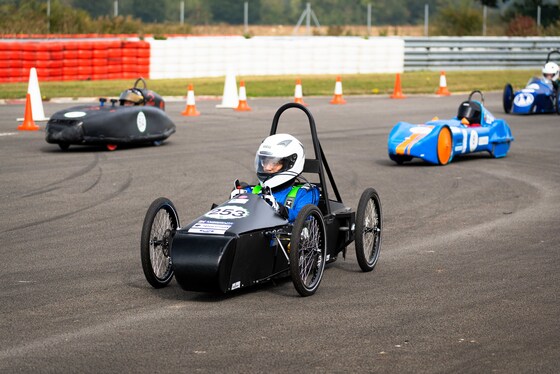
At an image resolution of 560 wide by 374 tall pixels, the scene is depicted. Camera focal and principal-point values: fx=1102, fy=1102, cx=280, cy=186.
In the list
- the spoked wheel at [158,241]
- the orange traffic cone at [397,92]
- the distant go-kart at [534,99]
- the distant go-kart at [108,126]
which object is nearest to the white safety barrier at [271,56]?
the orange traffic cone at [397,92]

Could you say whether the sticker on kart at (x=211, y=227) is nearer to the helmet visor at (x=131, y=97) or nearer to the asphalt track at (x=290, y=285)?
the asphalt track at (x=290, y=285)

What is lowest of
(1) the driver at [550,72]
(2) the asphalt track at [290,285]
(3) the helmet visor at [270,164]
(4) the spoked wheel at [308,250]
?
(2) the asphalt track at [290,285]

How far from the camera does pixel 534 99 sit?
2495cm

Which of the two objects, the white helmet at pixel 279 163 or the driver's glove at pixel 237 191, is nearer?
the driver's glove at pixel 237 191

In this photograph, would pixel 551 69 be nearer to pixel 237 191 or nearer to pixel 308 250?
pixel 237 191

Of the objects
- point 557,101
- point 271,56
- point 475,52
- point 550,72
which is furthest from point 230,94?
point 475,52

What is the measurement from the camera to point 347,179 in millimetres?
14633

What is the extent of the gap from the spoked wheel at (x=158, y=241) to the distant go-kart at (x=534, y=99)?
697 inches

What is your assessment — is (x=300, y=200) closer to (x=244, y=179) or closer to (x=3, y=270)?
(x=3, y=270)

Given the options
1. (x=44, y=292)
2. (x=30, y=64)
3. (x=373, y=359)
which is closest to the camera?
(x=373, y=359)

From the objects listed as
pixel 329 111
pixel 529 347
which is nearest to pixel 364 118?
pixel 329 111

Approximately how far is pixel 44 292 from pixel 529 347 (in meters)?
3.49

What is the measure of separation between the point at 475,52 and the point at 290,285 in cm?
3176

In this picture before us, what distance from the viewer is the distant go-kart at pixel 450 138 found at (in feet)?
52.0
